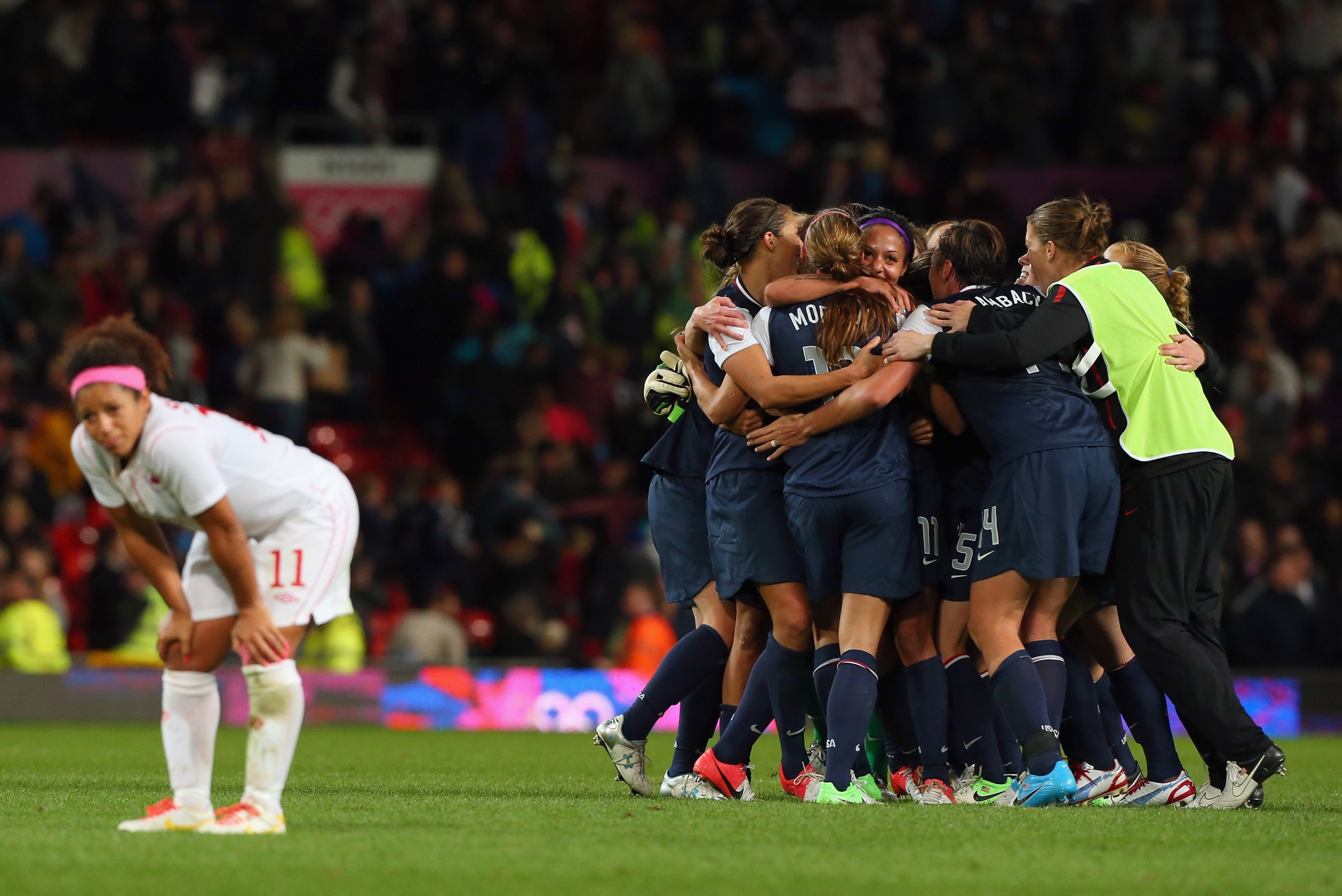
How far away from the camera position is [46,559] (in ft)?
46.5

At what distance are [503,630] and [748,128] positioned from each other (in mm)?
6601

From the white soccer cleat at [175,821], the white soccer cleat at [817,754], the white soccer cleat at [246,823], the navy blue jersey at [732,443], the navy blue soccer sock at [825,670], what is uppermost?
the navy blue jersey at [732,443]

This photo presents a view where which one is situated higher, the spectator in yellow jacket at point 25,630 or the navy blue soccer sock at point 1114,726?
the navy blue soccer sock at point 1114,726

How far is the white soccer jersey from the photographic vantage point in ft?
17.3

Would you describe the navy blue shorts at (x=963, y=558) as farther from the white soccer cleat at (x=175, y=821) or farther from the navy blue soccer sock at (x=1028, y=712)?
the white soccer cleat at (x=175, y=821)

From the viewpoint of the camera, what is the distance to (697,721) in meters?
7.45

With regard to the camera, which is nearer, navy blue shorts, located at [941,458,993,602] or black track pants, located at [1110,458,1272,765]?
black track pants, located at [1110,458,1272,765]

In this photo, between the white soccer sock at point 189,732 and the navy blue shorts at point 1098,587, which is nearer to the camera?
the white soccer sock at point 189,732

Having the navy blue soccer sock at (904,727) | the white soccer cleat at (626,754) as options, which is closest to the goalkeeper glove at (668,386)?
the white soccer cleat at (626,754)

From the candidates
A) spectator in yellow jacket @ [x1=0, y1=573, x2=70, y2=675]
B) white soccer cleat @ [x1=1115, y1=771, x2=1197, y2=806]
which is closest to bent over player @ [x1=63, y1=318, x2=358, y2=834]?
white soccer cleat @ [x1=1115, y1=771, x2=1197, y2=806]

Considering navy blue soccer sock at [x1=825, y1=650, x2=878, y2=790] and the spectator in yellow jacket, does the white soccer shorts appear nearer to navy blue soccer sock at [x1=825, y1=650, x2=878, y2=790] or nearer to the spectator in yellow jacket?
navy blue soccer sock at [x1=825, y1=650, x2=878, y2=790]

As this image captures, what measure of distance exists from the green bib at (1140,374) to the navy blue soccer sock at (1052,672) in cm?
77

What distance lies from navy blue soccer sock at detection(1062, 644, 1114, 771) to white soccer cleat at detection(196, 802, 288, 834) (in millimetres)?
Answer: 3111

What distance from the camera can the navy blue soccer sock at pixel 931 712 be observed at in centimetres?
694
